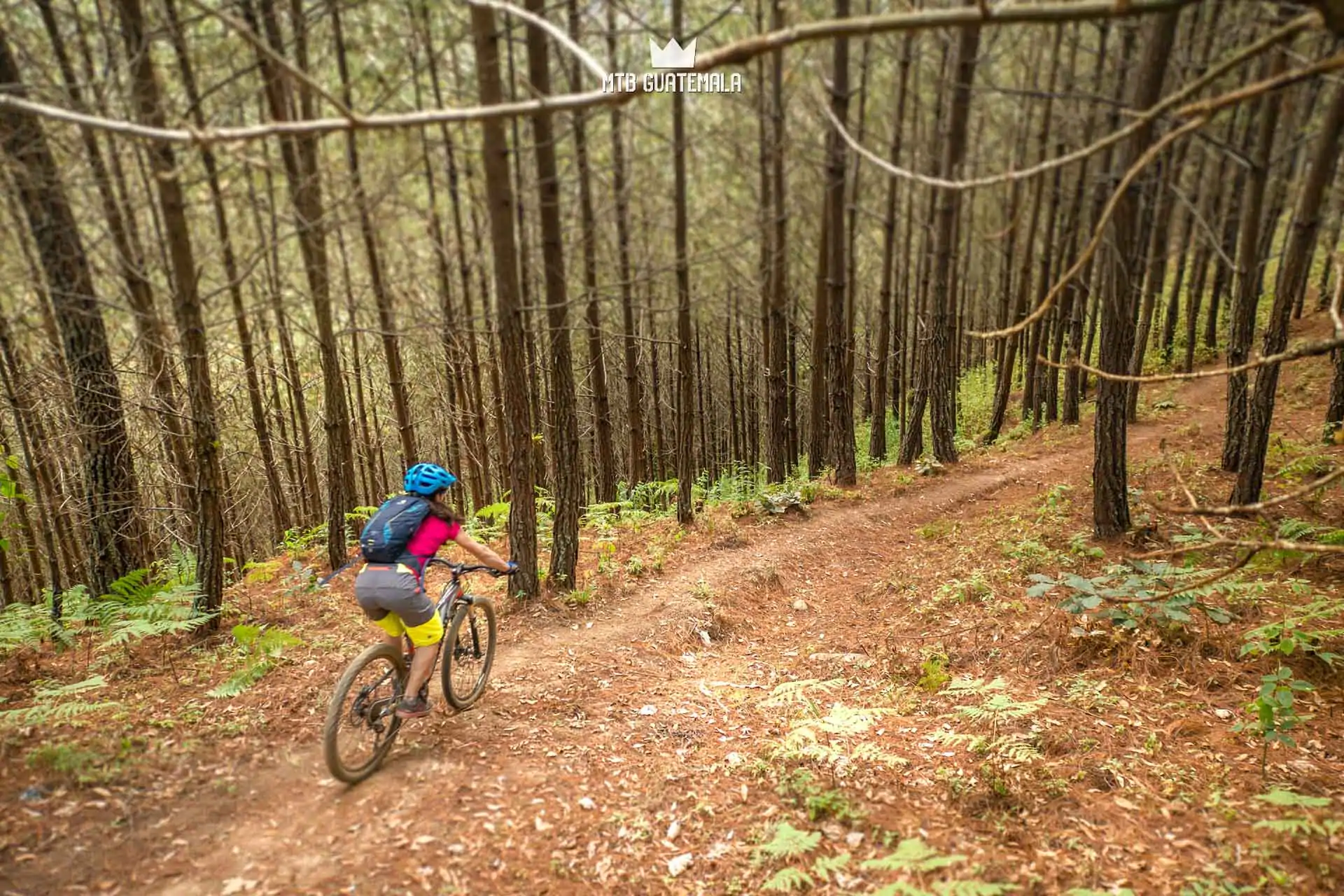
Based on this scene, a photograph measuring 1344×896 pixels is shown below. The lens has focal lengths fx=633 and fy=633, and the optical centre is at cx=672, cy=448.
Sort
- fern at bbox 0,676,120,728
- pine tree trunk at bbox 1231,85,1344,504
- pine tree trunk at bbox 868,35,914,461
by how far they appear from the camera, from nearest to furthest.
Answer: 1. fern at bbox 0,676,120,728
2. pine tree trunk at bbox 1231,85,1344,504
3. pine tree trunk at bbox 868,35,914,461

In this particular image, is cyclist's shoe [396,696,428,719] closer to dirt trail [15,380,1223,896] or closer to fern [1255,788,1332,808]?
dirt trail [15,380,1223,896]

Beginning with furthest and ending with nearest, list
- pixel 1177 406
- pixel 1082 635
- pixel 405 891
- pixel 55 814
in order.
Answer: pixel 1177 406, pixel 1082 635, pixel 55 814, pixel 405 891

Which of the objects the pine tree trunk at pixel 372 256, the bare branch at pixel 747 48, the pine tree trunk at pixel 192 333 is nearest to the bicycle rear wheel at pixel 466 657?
the pine tree trunk at pixel 372 256

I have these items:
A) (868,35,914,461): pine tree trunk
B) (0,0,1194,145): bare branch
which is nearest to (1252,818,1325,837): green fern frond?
(0,0,1194,145): bare branch

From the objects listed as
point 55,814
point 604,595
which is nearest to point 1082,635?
point 604,595

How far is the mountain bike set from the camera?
4602 millimetres

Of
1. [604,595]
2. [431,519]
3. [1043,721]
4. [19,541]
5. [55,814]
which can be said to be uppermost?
[431,519]

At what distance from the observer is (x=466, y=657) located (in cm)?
603

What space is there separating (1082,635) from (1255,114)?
17.3 meters

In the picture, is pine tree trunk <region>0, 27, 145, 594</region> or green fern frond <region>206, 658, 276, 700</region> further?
pine tree trunk <region>0, 27, 145, 594</region>

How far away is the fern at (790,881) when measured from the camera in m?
3.87

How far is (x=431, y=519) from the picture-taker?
523cm

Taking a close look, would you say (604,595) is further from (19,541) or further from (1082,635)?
(19,541)

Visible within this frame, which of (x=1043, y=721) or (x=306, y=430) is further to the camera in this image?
(x=306, y=430)
